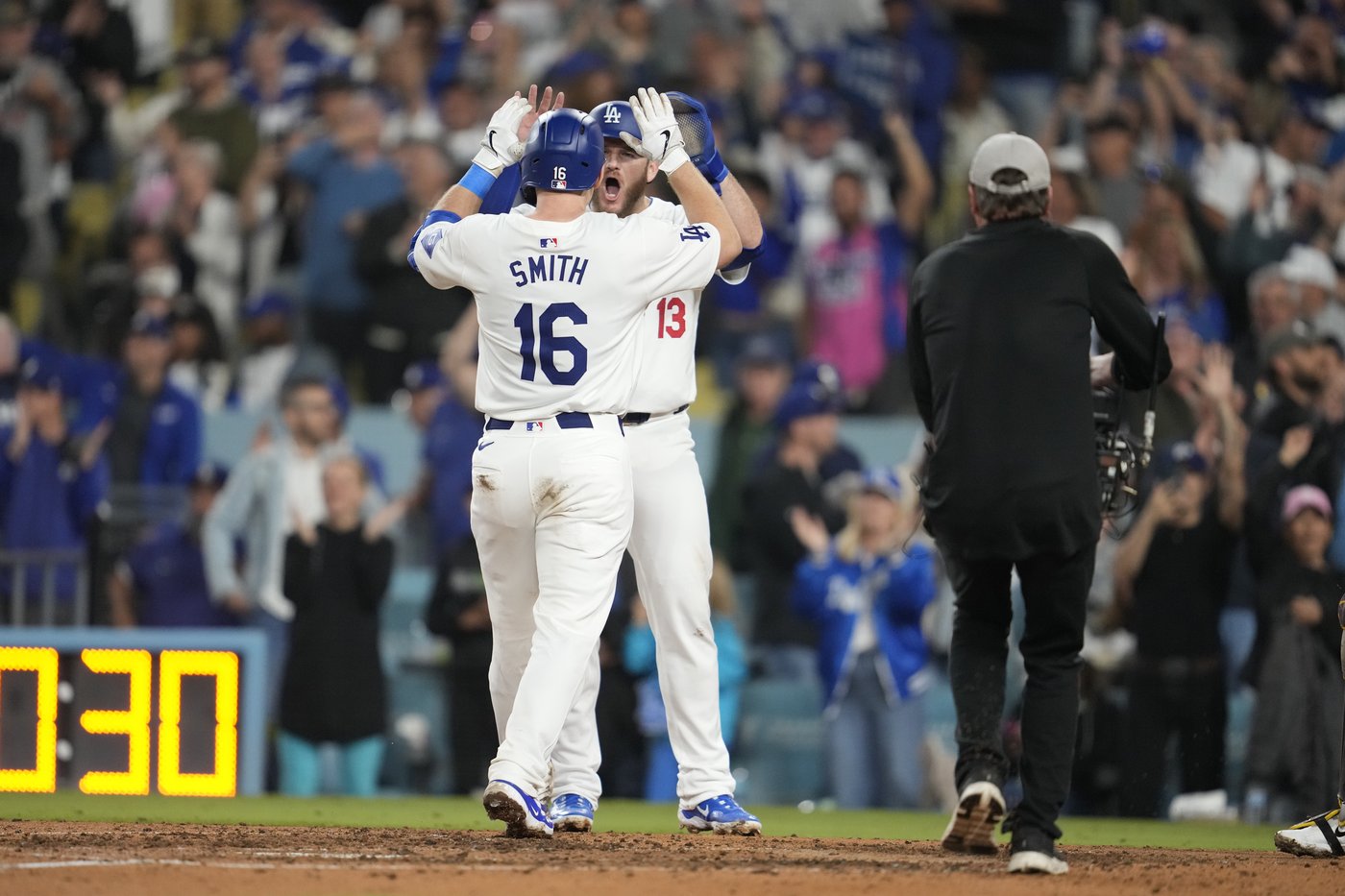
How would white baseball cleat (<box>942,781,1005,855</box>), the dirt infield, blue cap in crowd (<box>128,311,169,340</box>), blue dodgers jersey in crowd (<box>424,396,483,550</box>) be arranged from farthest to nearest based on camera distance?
1. blue cap in crowd (<box>128,311,169,340</box>)
2. blue dodgers jersey in crowd (<box>424,396,483,550</box>)
3. white baseball cleat (<box>942,781,1005,855</box>)
4. the dirt infield

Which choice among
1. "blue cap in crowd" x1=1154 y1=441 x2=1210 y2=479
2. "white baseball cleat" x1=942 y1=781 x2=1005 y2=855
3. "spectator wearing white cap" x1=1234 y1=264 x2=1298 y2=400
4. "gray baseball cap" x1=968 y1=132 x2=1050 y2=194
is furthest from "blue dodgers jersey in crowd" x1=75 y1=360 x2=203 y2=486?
"gray baseball cap" x1=968 y1=132 x2=1050 y2=194

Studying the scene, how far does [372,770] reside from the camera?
10.3 meters

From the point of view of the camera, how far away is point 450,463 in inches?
447

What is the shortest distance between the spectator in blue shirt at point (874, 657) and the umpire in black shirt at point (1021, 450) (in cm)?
451

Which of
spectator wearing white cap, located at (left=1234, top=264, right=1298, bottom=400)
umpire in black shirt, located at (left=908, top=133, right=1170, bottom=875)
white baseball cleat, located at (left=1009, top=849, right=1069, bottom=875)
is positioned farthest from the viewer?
spectator wearing white cap, located at (left=1234, top=264, right=1298, bottom=400)

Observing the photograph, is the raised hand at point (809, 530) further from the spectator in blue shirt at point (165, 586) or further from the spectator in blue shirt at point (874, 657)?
the spectator in blue shirt at point (165, 586)

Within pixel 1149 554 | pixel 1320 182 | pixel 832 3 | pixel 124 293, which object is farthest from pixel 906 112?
pixel 124 293

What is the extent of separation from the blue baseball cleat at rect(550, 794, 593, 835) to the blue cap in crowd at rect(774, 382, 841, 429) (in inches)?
188

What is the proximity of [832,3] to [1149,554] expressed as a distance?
621 cm

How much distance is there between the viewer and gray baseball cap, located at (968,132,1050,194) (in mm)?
5617

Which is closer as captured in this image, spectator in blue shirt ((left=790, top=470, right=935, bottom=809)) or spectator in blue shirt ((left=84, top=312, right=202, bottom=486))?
spectator in blue shirt ((left=790, top=470, right=935, bottom=809))

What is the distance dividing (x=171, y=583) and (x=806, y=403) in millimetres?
3841

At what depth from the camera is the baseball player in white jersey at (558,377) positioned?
6082 millimetres

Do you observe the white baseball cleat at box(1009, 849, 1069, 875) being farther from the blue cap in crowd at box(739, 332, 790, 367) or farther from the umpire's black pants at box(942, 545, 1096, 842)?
the blue cap in crowd at box(739, 332, 790, 367)
